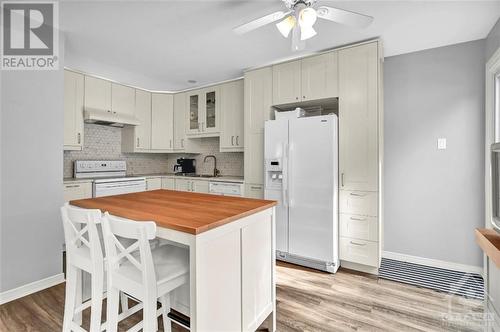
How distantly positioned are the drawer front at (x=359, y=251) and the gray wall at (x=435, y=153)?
0.61 meters

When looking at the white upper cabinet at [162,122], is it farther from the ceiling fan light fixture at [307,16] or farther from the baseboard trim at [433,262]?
the baseboard trim at [433,262]

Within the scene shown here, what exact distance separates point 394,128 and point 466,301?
1860mm

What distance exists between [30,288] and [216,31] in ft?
9.86

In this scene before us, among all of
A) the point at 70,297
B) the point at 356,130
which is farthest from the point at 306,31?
the point at 70,297

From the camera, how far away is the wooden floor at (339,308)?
5.97ft

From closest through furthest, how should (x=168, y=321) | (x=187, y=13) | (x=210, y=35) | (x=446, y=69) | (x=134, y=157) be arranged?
(x=168, y=321), (x=187, y=13), (x=210, y=35), (x=446, y=69), (x=134, y=157)

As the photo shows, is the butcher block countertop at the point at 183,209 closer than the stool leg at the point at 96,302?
Yes

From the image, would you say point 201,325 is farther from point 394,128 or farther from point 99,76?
point 99,76

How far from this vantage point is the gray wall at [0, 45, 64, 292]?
213cm

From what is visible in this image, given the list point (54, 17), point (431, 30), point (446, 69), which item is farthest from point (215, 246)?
point (446, 69)

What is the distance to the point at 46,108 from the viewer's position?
2.36m

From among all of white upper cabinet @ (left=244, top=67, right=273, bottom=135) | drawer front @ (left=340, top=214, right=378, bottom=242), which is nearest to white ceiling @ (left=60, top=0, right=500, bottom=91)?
white upper cabinet @ (left=244, top=67, right=273, bottom=135)

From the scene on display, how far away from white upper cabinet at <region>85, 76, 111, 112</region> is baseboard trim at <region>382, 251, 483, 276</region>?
4.50m

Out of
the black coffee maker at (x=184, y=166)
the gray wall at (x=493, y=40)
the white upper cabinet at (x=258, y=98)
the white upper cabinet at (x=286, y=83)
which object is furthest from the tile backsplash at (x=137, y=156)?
the gray wall at (x=493, y=40)
